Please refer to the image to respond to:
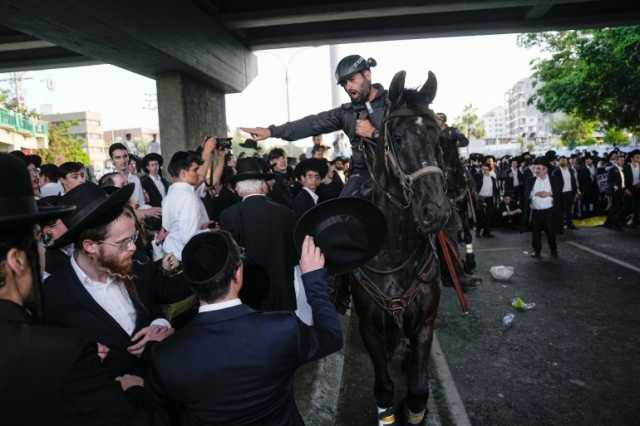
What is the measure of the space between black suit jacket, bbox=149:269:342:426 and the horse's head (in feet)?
4.32

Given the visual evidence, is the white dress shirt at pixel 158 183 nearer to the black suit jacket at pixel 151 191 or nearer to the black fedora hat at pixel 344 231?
the black suit jacket at pixel 151 191

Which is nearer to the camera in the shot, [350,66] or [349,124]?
[350,66]

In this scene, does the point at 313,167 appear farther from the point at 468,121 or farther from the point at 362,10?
the point at 468,121

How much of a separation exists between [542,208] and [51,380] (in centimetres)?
1108

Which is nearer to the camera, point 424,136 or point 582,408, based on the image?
point 424,136

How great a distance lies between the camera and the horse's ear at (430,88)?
11.1 feet

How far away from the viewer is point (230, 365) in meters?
1.81

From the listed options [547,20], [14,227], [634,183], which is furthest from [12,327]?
[634,183]

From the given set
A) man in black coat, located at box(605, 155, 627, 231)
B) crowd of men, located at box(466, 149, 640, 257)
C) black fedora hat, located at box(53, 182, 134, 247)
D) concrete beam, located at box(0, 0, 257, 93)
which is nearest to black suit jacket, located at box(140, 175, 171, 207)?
concrete beam, located at box(0, 0, 257, 93)

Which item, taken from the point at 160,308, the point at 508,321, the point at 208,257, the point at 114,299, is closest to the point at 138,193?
the point at 160,308

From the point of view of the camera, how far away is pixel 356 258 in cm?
274

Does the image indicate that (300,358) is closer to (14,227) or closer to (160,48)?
(14,227)

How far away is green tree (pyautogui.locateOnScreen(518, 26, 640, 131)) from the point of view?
1927 cm

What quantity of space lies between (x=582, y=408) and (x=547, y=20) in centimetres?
1038
